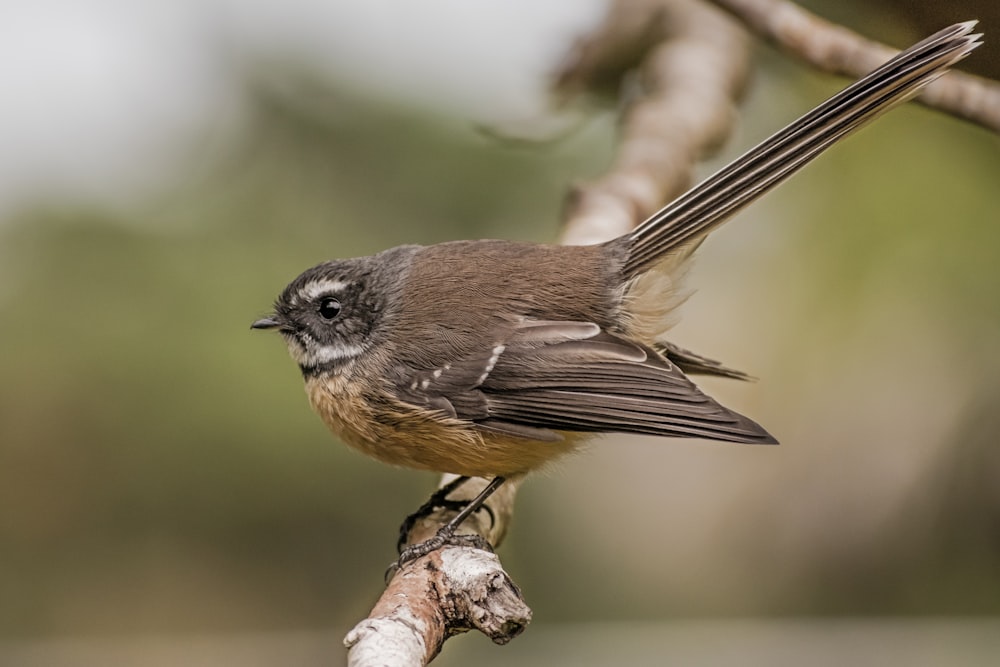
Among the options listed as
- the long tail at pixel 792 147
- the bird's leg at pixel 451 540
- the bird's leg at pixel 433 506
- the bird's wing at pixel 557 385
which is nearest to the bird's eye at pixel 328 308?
the bird's wing at pixel 557 385

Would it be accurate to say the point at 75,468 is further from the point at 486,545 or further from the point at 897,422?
the point at 897,422

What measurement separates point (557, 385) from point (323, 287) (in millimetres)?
807

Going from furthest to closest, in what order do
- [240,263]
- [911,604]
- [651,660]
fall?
[240,263], [911,604], [651,660]

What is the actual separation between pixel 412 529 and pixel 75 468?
7.07 ft

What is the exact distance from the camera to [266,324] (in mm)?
3270

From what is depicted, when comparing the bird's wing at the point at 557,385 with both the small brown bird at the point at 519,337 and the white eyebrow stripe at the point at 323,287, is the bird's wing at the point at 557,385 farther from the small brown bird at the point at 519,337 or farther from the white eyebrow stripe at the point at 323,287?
the white eyebrow stripe at the point at 323,287

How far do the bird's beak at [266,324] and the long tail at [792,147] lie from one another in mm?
1049

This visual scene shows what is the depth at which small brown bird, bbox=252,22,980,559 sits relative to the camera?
9.00ft

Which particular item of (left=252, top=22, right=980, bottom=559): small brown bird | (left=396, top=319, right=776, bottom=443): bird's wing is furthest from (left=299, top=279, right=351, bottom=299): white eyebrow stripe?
(left=396, top=319, right=776, bottom=443): bird's wing

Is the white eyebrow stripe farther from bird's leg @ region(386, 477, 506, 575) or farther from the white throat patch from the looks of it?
bird's leg @ region(386, 477, 506, 575)

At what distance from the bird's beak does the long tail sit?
41.3 inches

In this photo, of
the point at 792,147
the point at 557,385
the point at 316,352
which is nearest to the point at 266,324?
the point at 316,352

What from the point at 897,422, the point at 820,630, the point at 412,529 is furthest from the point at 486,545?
the point at 897,422

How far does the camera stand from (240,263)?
4746 millimetres
